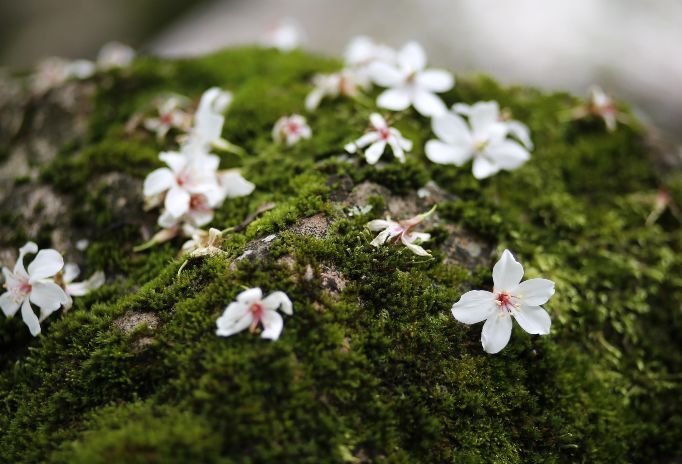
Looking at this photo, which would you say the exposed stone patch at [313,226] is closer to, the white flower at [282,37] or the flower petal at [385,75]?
the flower petal at [385,75]

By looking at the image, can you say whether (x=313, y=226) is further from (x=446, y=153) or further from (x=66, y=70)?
(x=66, y=70)

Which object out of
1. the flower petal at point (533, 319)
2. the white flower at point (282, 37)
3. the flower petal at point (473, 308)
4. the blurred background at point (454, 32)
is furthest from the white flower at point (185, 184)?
the blurred background at point (454, 32)

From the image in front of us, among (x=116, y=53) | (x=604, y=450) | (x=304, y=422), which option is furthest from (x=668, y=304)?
(x=116, y=53)

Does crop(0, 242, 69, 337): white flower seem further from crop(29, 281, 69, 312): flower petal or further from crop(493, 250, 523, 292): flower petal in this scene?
crop(493, 250, 523, 292): flower petal

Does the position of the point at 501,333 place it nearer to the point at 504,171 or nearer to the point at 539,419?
the point at 539,419

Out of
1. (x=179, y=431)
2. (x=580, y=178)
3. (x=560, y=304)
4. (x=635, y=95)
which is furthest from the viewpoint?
(x=635, y=95)

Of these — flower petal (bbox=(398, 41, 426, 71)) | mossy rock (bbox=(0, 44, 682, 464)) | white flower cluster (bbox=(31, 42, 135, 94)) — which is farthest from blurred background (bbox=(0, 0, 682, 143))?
mossy rock (bbox=(0, 44, 682, 464))

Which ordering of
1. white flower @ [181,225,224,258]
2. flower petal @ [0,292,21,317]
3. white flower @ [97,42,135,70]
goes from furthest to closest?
1. white flower @ [97,42,135,70]
2. flower petal @ [0,292,21,317]
3. white flower @ [181,225,224,258]

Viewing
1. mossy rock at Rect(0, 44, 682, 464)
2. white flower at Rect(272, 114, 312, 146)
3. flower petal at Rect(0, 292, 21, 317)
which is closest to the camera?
mossy rock at Rect(0, 44, 682, 464)
